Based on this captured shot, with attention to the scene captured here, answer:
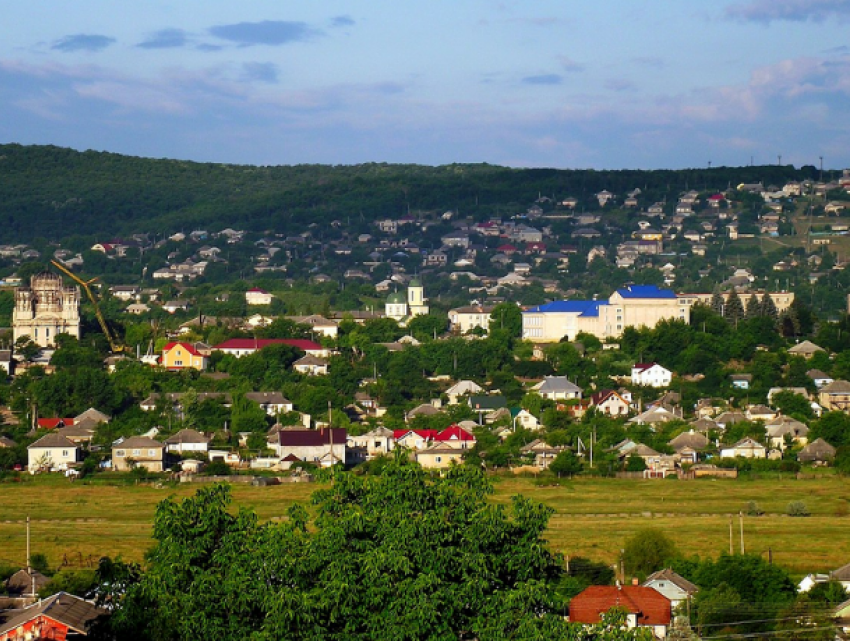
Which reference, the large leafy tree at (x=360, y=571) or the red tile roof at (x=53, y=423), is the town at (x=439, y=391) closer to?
the red tile roof at (x=53, y=423)

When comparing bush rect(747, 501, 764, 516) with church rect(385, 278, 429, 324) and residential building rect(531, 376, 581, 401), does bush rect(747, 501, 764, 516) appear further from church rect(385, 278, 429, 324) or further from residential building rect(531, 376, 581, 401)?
church rect(385, 278, 429, 324)

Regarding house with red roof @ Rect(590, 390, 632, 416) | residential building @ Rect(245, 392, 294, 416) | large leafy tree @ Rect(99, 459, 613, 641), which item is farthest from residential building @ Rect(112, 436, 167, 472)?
large leafy tree @ Rect(99, 459, 613, 641)

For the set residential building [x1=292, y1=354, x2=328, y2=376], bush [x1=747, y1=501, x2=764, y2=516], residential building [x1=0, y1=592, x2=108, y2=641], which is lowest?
bush [x1=747, y1=501, x2=764, y2=516]

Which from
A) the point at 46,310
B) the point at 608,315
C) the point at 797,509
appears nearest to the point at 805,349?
the point at 608,315

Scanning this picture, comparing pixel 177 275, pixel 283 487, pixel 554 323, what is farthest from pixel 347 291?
pixel 283 487

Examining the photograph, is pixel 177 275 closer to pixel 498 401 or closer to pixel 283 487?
pixel 498 401

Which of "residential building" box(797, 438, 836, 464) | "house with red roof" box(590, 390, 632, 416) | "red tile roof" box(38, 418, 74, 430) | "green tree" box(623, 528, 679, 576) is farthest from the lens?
"house with red roof" box(590, 390, 632, 416)

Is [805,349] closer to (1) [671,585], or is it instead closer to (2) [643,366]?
(2) [643,366]
